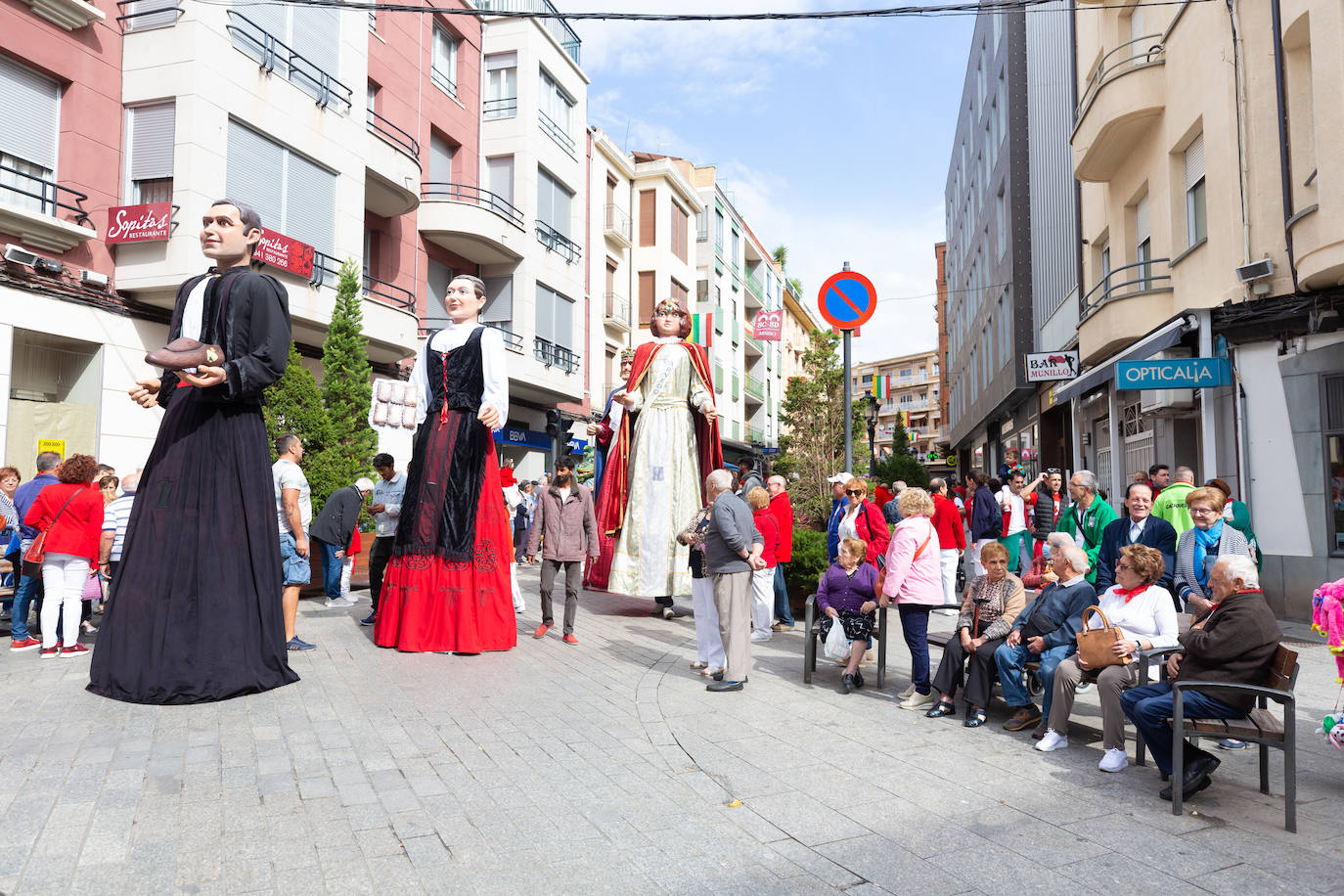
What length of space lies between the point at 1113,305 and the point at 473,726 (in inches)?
543

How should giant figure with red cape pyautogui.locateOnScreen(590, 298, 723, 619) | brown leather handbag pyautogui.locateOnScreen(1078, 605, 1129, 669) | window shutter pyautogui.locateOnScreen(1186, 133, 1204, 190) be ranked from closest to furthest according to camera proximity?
1. brown leather handbag pyautogui.locateOnScreen(1078, 605, 1129, 669)
2. giant figure with red cape pyautogui.locateOnScreen(590, 298, 723, 619)
3. window shutter pyautogui.locateOnScreen(1186, 133, 1204, 190)

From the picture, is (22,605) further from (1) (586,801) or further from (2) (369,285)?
(2) (369,285)

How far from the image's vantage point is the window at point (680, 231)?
127 feet

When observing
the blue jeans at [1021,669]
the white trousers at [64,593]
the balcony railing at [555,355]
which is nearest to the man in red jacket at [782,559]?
the blue jeans at [1021,669]

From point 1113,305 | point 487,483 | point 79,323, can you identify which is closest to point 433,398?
point 487,483

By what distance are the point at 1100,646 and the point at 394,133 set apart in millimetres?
19805

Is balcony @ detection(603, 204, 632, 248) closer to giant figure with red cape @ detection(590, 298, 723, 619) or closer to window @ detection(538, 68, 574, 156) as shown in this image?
window @ detection(538, 68, 574, 156)

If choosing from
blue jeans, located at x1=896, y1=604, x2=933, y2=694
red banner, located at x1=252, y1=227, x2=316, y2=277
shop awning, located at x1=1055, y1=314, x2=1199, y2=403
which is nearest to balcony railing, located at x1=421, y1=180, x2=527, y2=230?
red banner, located at x1=252, y1=227, x2=316, y2=277

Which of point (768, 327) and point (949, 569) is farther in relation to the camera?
point (768, 327)

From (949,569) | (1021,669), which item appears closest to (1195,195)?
(949,569)

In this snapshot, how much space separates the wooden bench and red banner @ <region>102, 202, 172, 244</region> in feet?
47.4

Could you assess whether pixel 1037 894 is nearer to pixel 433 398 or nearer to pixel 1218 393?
pixel 433 398

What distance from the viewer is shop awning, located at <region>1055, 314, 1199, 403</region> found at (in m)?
12.4

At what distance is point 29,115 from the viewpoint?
42.6 ft
